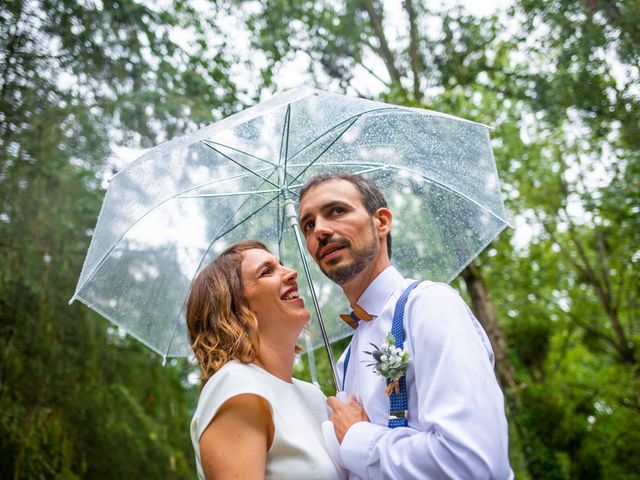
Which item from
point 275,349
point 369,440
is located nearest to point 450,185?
point 275,349

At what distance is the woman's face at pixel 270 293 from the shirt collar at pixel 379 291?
0.95ft

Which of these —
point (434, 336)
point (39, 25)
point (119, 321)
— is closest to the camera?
point (434, 336)

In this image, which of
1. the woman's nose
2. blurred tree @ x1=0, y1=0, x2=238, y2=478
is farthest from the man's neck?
blurred tree @ x1=0, y1=0, x2=238, y2=478

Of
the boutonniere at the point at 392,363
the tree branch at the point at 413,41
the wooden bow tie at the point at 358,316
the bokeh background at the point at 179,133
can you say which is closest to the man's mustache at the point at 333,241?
the wooden bow tie at the point at 358,316

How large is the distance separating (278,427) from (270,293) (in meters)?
0.61

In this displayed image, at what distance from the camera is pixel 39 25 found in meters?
6.05

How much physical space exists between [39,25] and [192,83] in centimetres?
220

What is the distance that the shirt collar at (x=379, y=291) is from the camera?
2.75 m

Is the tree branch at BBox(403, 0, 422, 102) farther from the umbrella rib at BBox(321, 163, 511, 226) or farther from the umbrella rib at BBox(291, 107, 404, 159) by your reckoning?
the umbrella rib at BBox(291, 107, 404, 159)

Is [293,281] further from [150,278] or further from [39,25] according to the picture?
[39,25]

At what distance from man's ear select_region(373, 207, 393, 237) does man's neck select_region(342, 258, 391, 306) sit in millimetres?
132

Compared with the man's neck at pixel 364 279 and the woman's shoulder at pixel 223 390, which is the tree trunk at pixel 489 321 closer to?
the man's neck at pixel 364 279

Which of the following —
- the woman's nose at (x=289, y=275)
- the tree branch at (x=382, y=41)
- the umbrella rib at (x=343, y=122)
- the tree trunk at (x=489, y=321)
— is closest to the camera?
the umbrella rib at (x=343, y=122)

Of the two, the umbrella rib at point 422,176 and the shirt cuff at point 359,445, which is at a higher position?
the umbrella rib at point 422,176
